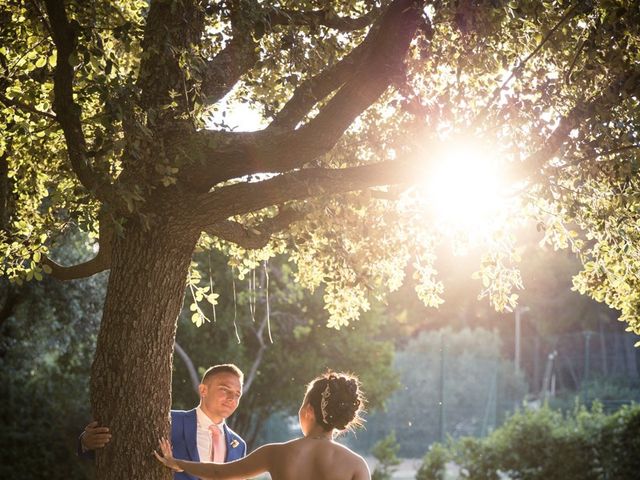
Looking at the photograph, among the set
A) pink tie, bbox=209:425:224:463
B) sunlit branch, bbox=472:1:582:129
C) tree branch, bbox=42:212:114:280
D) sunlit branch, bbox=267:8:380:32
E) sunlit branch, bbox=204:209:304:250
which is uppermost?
sunlit branch, bbox=267:8:380:32

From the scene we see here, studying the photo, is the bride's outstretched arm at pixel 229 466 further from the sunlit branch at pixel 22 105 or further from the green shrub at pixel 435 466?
the green shrub at pixel 435 466

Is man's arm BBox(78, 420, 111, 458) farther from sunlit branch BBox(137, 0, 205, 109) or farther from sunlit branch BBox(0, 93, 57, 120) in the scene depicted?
sunlit branch BBox(0, 93, 57, 120)

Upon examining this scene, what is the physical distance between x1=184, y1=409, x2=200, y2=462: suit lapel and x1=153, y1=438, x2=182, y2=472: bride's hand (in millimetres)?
230

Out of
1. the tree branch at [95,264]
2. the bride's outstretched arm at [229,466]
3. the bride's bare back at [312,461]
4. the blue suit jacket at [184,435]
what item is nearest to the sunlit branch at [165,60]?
the tree branch at [95,264]

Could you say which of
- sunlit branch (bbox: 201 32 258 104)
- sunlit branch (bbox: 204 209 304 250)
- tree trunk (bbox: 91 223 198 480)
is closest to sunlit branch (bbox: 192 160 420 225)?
tree trunk (bbox: 91 223 198 480)

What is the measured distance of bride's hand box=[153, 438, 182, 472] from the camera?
6.58m

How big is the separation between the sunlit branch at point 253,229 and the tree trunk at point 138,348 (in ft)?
2.56

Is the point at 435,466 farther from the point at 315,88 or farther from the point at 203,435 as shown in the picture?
the point at 203,435

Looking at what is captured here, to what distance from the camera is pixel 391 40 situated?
22.5 feet

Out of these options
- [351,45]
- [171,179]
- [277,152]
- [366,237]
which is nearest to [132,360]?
[171,179]

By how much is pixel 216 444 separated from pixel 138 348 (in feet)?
3.26

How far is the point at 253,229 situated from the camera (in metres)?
7.90

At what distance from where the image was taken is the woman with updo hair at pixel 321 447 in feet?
17.9

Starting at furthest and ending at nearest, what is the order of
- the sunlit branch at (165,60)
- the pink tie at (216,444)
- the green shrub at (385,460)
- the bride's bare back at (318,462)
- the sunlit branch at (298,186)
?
the green shrub at (385,460)
the pink tie at (216,444)
the sunlit branch at (165,60)
the sunlit branch at (298,186)
the bride's bare back at (318,462)
